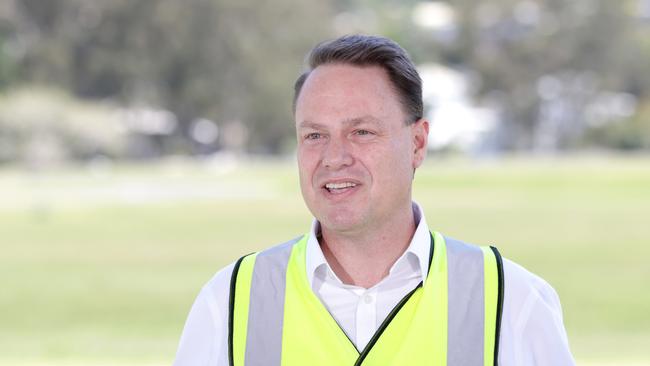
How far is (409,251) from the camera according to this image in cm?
147

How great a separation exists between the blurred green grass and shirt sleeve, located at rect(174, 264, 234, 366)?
21.4 feet

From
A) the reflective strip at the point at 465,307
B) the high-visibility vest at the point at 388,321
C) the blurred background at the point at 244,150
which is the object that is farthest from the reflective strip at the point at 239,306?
the blurred background at the point at 244,150

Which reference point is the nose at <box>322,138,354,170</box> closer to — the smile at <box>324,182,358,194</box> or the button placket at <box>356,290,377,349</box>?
the smile at <box>324,182,358,194</box>

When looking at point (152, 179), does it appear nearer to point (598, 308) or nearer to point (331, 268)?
point (598, 308)

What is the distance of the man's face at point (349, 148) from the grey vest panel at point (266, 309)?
84 mm

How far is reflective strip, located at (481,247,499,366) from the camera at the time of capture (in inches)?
54.1

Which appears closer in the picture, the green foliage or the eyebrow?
the eyebrow

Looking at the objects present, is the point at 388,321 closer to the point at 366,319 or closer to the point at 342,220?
the point at 366,319

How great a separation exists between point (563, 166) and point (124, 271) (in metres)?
21.5

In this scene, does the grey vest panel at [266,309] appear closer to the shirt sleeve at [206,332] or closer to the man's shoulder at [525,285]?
the shirt sleeve at [206,332]

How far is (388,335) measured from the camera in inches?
55.4

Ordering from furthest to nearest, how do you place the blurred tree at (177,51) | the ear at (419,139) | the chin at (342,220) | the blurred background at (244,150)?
the blurred tree at (177,51)
the blurred background at (244,150)
the ear at (419,139)
the chin at (342,220)

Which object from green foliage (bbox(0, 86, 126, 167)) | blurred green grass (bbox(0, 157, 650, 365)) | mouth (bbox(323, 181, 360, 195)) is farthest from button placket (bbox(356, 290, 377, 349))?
green foliage (bbox(0, 86, 126, 167))

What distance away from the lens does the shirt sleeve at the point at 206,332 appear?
1.39 meters
